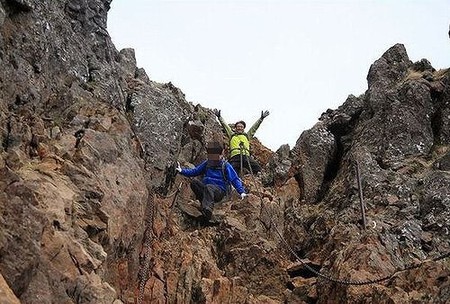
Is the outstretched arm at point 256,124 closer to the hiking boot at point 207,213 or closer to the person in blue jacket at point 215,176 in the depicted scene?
the person in blue jacket at point 215,176

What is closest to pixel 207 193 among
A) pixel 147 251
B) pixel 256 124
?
pixel 147 251

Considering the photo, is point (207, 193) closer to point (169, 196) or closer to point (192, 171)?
point (169, 196)

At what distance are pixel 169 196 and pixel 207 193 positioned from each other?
1.41 metres

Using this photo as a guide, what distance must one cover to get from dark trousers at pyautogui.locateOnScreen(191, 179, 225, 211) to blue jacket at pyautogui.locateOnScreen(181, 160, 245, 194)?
0.36m

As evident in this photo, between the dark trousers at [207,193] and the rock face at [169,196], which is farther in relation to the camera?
the dark trousers at [207,193]

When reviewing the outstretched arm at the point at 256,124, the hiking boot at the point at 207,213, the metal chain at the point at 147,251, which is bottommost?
the metal chain at the point at 147,251

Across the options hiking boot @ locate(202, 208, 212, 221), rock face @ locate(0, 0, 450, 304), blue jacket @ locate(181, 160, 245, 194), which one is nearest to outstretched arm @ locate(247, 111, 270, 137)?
rock face @ locate(0, 0, 450, 304)

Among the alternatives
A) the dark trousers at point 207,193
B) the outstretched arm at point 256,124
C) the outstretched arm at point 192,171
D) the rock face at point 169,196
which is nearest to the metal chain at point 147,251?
the rock face at point 169,196

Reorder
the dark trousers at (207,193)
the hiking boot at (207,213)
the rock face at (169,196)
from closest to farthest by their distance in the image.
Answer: the rock face at (169,196) → the hiking boot at (207,213) → the dark trousers at (207,193)

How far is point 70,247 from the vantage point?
10.7 metres

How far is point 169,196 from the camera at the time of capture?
65.4ft

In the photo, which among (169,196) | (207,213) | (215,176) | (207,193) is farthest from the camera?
(215,176)

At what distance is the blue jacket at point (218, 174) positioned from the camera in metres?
20.8

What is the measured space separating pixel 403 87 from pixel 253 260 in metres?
13.3
